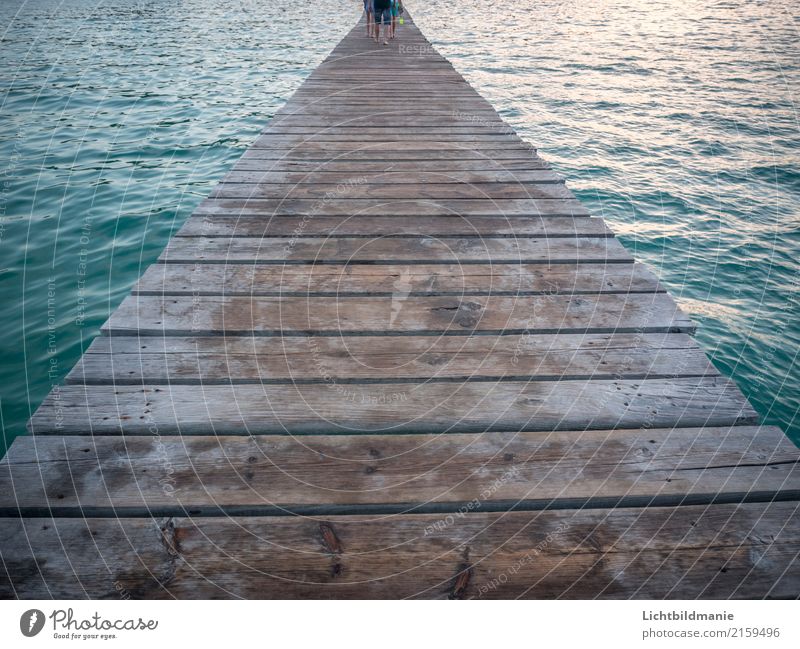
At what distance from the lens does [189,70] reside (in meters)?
12.8

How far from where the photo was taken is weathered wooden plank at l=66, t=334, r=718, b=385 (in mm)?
2471

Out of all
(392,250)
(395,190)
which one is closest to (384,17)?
(395,190)

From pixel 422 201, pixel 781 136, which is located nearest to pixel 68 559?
pixel 422 201

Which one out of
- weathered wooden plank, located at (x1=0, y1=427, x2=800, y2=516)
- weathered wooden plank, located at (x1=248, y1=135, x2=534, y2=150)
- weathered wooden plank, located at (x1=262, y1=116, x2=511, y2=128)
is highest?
weathered wooden plank, located at (x1=262, y1=116, x2=511, y2=128)

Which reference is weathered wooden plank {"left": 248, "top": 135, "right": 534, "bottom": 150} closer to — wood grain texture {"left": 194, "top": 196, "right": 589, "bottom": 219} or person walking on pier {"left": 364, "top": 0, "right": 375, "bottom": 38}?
wood grain texture {"left": 194, "top": 196, "right": 589, "bottom": 219}

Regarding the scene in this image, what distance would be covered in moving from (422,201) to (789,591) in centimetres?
336

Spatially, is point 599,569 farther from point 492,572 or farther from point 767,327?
point 767,327

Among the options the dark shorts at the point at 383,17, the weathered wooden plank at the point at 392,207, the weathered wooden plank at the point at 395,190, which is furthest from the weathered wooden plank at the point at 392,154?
the dark shorts at the point at 383,17

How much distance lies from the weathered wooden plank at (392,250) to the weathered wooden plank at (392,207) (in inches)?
16.4

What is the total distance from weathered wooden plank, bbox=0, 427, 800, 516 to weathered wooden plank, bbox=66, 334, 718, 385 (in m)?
0.38

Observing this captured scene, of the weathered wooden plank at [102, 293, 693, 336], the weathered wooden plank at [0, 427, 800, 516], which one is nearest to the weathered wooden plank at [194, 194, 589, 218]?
the weathered wooden plank at [102, 293, 693, 336]

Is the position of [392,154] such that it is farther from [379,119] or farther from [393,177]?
[379,119]

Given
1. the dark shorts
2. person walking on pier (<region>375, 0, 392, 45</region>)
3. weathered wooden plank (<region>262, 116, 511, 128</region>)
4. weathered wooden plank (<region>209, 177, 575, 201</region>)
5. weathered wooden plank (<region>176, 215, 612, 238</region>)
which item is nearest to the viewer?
weathered wooden plank (<region>176, 215, 612, 238</region>)

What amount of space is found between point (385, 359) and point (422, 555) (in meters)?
1.05
